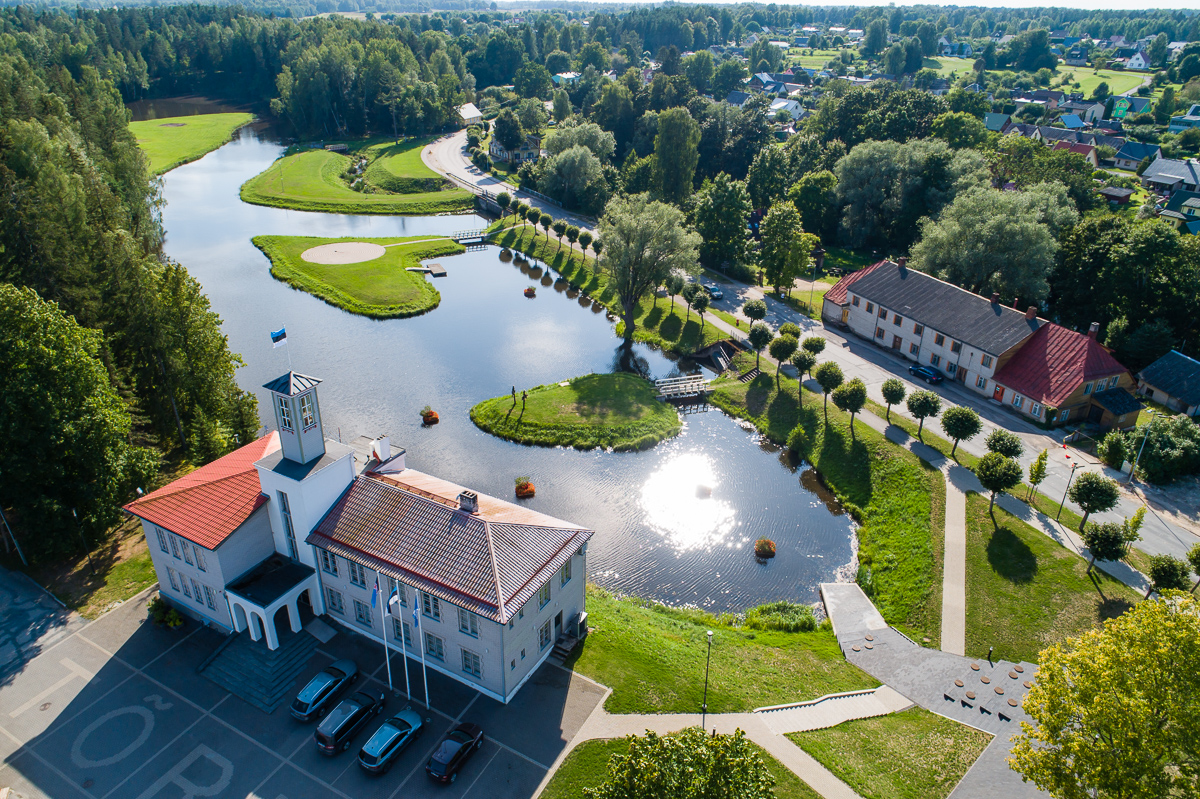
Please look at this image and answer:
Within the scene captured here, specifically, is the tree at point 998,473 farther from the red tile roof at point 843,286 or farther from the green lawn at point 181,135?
the green lawn at point 181,135

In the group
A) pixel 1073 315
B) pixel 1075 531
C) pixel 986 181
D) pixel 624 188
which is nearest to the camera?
pixel 1075 531

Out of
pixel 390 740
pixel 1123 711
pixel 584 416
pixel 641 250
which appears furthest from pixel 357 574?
pixel 641 250

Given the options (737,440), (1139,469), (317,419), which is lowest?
(737,440)

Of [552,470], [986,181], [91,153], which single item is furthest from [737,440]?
[91,153]

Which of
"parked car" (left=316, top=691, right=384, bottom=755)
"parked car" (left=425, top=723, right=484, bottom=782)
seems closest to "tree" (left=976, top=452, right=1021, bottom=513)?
"parked car" (left=425, top=723, right=484, bottom=782)

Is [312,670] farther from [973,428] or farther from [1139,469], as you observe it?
[1139,469]

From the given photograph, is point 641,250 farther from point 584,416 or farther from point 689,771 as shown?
point 689,771

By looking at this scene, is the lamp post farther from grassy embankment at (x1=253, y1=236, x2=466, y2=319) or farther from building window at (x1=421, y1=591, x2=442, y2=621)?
grassy embankment at (x1=253, y1=236, x2=466, y2=319)

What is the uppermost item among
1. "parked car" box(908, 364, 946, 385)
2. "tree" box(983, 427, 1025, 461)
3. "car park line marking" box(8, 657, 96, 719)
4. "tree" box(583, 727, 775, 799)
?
"tree" box(583, 727, 775, 799)
